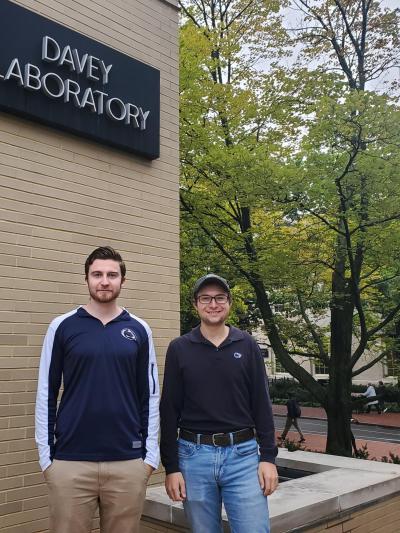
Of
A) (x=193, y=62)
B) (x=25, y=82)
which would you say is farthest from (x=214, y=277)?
(x=193, y=62)

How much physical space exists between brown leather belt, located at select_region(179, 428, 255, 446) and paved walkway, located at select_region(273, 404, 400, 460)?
26.7 feet

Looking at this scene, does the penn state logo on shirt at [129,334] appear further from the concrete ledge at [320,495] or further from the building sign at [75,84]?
the building sign at [75,84]

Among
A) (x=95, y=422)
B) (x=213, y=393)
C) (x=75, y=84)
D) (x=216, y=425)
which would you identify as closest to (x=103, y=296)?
(x=95, y=422)

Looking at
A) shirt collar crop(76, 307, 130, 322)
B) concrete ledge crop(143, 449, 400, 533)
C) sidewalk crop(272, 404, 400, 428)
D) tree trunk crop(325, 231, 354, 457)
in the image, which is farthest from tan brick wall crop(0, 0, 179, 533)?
sidewalk crop(272, 404, 400, 428)

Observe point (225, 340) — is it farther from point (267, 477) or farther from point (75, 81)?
point (75, 81)

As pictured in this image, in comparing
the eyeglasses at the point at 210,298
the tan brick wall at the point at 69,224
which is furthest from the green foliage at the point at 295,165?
the eyeglasses at the point at 210,298

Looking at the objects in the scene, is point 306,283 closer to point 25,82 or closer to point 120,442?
point 25,82

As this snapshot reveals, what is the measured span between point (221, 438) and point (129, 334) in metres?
0.76

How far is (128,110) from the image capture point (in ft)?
16.8

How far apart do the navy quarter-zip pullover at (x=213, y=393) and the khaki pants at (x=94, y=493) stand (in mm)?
239

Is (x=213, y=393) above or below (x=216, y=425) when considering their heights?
above

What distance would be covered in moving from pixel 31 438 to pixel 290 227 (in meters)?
8.36

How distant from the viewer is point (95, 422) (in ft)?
8.54

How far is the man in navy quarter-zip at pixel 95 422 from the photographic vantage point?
2.57 meters
